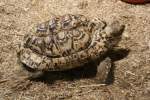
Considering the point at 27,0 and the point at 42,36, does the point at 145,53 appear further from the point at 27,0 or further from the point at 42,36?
the point at 27,0

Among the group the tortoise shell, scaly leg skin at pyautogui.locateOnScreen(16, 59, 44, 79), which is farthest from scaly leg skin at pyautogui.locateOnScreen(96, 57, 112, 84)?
scaly leg skin at pyautogui.locateOnScreen(16, 59, 44, 79)

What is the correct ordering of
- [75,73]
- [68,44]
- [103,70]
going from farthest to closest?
[75,73], [103,70], [68,44]

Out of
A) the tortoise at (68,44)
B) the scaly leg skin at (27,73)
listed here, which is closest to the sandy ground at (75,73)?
the scaly leg skin at (27,73)

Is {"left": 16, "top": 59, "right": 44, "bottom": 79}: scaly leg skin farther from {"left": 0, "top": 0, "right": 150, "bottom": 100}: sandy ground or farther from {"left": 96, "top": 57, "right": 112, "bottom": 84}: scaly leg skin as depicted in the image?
{"left": 96, "top": 57, "right": 112, "bottom": 84}: scaly leg skin

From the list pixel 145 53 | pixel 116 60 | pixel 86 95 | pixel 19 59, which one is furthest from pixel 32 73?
pixel 145 53

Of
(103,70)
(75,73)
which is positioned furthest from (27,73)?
(103,70)

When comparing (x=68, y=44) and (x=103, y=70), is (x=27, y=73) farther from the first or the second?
(x=103, y=70)
